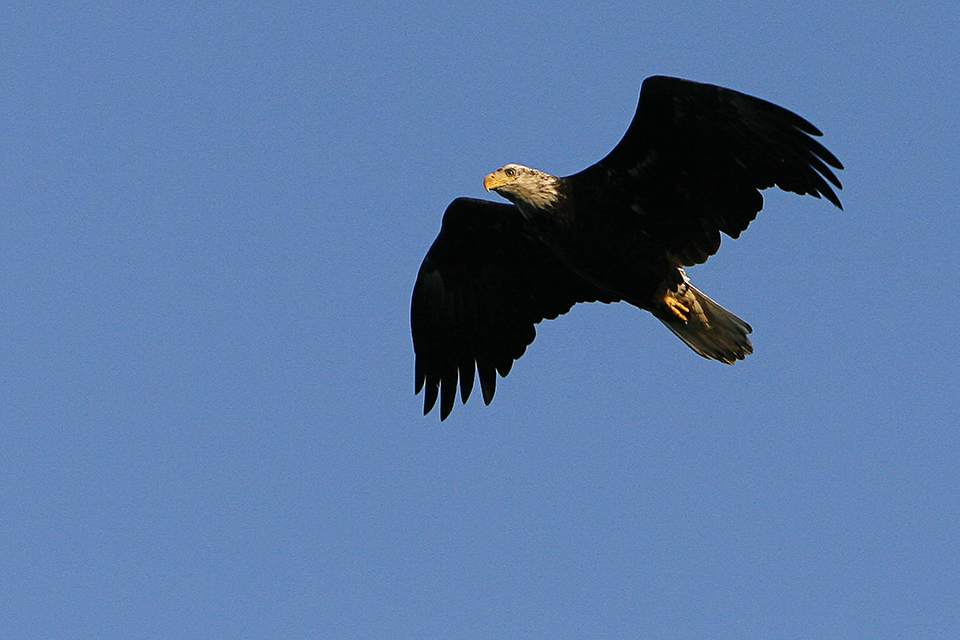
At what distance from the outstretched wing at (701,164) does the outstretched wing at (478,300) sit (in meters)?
1.21

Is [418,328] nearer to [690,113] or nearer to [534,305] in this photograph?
[534,305]

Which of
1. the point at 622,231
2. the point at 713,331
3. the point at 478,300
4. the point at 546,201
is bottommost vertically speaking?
the point at 713,331

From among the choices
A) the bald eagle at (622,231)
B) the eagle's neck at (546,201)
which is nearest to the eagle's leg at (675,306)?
the bald eagle at (622,231)

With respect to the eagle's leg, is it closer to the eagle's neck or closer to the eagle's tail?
the eagle's tail

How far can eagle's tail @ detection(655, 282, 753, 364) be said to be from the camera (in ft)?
34.1

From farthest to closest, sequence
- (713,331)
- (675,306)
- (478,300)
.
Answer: (478,300) < (713,331) < (675,306)

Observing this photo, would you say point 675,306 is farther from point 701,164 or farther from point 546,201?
point 546,201

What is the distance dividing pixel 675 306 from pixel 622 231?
0.82m

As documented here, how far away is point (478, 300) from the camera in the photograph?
11203 mm

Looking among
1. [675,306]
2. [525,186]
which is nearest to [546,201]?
[525,186]

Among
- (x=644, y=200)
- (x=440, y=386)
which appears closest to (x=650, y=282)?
(x=644, y=200)

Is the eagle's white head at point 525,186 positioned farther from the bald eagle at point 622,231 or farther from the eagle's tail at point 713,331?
the eagle's tail at point 713,331

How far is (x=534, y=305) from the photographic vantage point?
11.0 meters

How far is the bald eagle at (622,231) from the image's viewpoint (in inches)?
360
